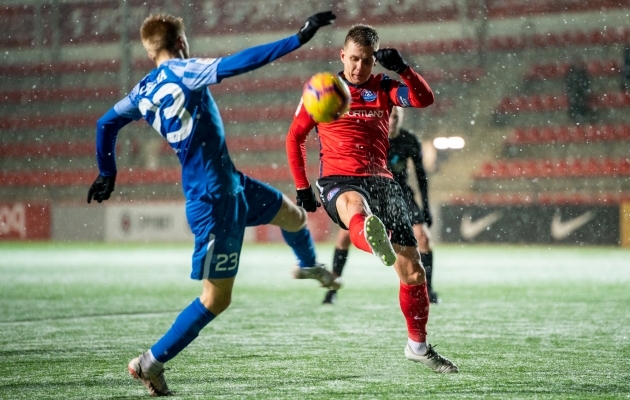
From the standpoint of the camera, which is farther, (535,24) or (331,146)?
(535,24)

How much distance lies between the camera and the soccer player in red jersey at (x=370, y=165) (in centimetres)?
451

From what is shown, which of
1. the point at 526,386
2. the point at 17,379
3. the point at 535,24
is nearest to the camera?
the point at 526,386

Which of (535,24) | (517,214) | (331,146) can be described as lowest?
(517,214)

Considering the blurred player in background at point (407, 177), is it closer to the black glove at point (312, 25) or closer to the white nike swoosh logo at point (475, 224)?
the black glove at point (312, 25)

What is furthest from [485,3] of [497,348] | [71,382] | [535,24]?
[71,382]

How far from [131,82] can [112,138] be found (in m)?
21.3

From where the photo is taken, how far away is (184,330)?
3.97 m

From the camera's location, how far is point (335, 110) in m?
4.28

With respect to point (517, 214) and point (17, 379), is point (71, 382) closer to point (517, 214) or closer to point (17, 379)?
point (17, 379)

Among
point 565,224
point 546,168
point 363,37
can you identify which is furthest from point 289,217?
point 546,168

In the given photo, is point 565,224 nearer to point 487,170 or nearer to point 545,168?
point 545,168

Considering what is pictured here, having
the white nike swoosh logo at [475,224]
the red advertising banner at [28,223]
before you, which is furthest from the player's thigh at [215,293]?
the red advertising banner at [28,223]

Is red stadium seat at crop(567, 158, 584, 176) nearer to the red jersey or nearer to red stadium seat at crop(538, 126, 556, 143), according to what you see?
red stadium seat at crop(538, 126, 556, 143)

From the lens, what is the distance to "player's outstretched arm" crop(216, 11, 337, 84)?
360 centimetres
